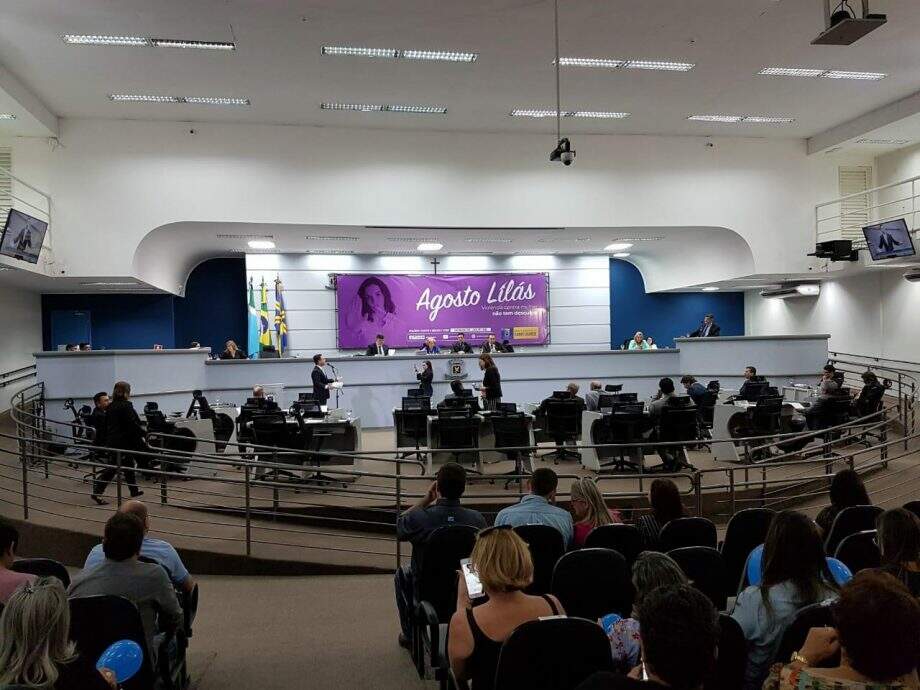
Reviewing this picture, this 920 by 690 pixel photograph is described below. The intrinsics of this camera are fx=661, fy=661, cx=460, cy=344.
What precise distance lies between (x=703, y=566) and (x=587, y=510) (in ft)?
2.87

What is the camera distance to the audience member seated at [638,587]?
2.18 m

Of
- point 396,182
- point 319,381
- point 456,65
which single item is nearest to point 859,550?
point 456,65

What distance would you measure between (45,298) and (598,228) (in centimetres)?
1218

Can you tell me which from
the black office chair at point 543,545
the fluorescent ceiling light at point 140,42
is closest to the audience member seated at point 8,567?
the black office chair at point 543,545

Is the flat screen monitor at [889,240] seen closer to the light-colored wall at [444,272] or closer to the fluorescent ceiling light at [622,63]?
the fluorescent ceiling light at [622,63]

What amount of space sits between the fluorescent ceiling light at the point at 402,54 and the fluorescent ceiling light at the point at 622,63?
57.6 inches

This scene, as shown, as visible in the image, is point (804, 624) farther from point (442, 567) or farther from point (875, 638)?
point (442, 567)

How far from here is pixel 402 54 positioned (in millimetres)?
9633

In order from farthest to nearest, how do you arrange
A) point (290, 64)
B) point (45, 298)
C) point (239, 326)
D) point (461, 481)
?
point (239, 326) → point (45, 298) → point (290, 64) → point (461, 481)

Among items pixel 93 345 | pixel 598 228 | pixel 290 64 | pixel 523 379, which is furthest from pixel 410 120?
pixel 93 345

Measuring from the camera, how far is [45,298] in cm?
1466

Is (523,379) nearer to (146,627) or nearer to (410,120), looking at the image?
(410,120)

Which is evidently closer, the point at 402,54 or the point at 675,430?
the point at 675,430

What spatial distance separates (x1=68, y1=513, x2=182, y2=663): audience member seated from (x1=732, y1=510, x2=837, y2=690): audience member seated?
2.42m
